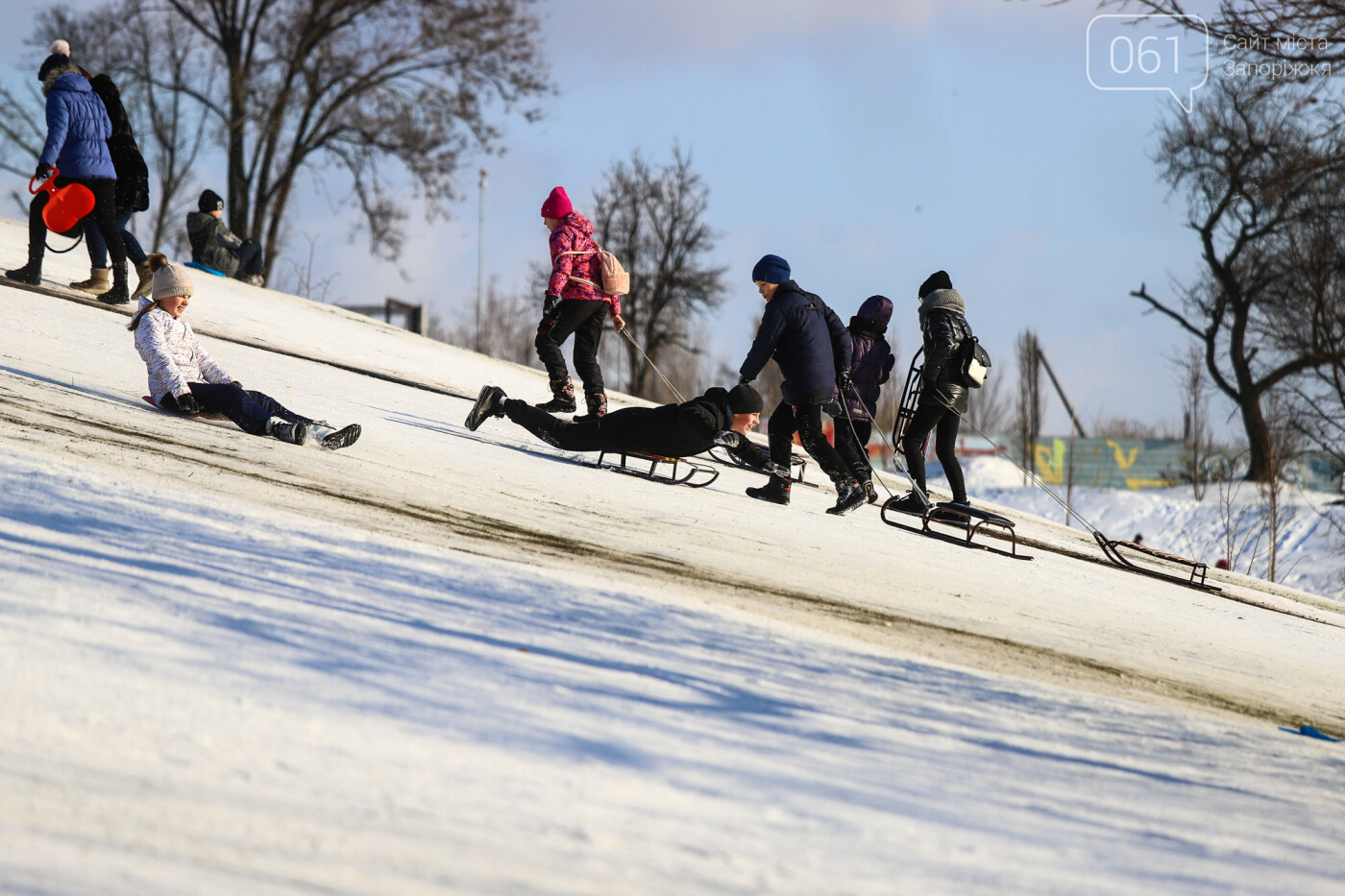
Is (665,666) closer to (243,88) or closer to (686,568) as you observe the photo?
(686,568)

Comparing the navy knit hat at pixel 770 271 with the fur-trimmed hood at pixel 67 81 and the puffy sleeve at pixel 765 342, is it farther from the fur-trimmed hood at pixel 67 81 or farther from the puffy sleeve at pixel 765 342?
the fur-trimmed hood at pixel 67 81

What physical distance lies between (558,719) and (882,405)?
49391mm

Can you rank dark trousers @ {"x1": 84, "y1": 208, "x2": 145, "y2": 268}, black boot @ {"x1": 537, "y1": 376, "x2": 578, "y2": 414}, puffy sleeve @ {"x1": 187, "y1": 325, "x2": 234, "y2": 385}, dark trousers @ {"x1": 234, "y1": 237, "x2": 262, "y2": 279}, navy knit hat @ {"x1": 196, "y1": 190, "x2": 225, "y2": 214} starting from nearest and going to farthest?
1. puffy sleeve @ {"x1": 187, "y1": 325, "x2": 234, "y2": 385}
2. black boot @ {"x1": 537, "y1": 376, "x2": 578, "y2": 414}
3. dark trousers @ {"x1": 84, "y1": 208, "x2": 145, "y2": 268}
4. navy knit hat @ {"x1": 196, "y1": 190, "x2": 225, "y2": 214}
5. dark trousers @ {"x1": 234, "y1": 237, "x2": 262, "y2": 279}

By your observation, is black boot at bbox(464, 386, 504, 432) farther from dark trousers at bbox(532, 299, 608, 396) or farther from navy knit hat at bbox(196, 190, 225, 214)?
navy knit hat at bbox(196, 190, 225, 214)

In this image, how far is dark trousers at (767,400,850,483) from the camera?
329 inches

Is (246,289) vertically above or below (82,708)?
above

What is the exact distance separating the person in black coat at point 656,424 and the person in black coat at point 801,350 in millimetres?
303

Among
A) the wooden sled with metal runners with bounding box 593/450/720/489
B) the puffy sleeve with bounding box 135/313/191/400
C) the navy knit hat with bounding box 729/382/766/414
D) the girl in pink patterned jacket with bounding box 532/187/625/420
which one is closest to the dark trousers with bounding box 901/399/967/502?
the navy knit hat with bounding box 729/382/766/414

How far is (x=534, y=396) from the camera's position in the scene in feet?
41.7

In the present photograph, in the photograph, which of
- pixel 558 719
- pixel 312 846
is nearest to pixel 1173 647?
pixel 558 719

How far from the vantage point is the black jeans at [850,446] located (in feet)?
29.2

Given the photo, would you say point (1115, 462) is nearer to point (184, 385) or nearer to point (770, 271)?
point (770, 271)

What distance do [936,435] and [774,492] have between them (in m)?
1.29

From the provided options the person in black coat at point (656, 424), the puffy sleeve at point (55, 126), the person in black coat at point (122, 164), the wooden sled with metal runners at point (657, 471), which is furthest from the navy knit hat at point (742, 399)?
the puffy sleeve at point (55, 126)
